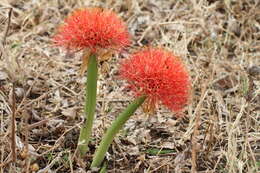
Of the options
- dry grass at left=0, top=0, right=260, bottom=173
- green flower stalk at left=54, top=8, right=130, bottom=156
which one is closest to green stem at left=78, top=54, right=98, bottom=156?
green flower stalk at left=54, top=8, right=130, bottom=156

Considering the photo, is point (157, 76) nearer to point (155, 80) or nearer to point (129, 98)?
point (155, 80)

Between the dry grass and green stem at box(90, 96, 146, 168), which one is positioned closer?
green stem at box(90, 96, 146, 168)

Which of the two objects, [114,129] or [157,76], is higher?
[157,76]

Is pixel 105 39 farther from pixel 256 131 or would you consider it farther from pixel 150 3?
pixel 150 3

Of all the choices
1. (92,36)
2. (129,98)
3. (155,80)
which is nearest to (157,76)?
(155,80)

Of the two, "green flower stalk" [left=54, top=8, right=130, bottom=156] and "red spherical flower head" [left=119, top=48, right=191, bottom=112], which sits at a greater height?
"green flower stalk" [left=54, top=8, right=130, bottom=156]

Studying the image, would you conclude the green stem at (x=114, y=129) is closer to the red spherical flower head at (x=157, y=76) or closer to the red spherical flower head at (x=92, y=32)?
the red spherical flower head at (x=157, y=76)

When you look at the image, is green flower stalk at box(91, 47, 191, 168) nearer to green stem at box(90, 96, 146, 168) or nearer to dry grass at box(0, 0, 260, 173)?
green stem at box(90, 96, 146, 168)
